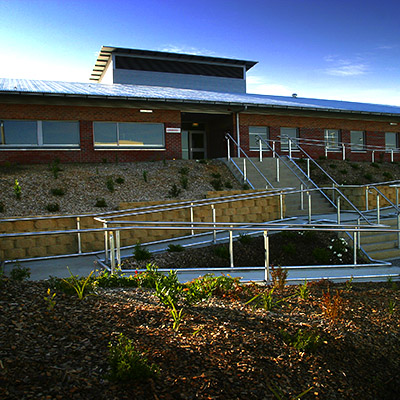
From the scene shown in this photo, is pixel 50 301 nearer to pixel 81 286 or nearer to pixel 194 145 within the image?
pixel 81 286

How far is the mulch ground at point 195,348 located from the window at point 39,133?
12573 millimetres

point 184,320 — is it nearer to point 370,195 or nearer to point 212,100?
point 370,195

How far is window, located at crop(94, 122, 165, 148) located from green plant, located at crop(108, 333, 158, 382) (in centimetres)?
1499

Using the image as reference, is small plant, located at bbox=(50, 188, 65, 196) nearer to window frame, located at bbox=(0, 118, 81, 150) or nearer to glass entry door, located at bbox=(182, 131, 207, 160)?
window frame, located at bbox=(0, 118, 81, 150)

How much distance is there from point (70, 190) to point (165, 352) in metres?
9.43

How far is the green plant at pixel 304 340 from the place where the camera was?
12.0 feet

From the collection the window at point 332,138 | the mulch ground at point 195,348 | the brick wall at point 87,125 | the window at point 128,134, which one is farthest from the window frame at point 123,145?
the mulch ground at point 195,348

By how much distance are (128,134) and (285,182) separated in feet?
23.8

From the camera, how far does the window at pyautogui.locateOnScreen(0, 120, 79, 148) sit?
51.8 feet

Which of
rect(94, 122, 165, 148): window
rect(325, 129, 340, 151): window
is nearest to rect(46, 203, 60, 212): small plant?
rect(94, 122, 165, 148): window

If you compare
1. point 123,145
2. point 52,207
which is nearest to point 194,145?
point 123,145

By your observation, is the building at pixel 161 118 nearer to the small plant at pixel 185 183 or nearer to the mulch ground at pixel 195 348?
the small plant at pixel 185 183

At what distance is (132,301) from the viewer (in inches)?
183

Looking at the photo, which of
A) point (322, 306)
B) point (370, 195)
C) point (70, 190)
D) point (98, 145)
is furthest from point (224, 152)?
point (322, 306)
